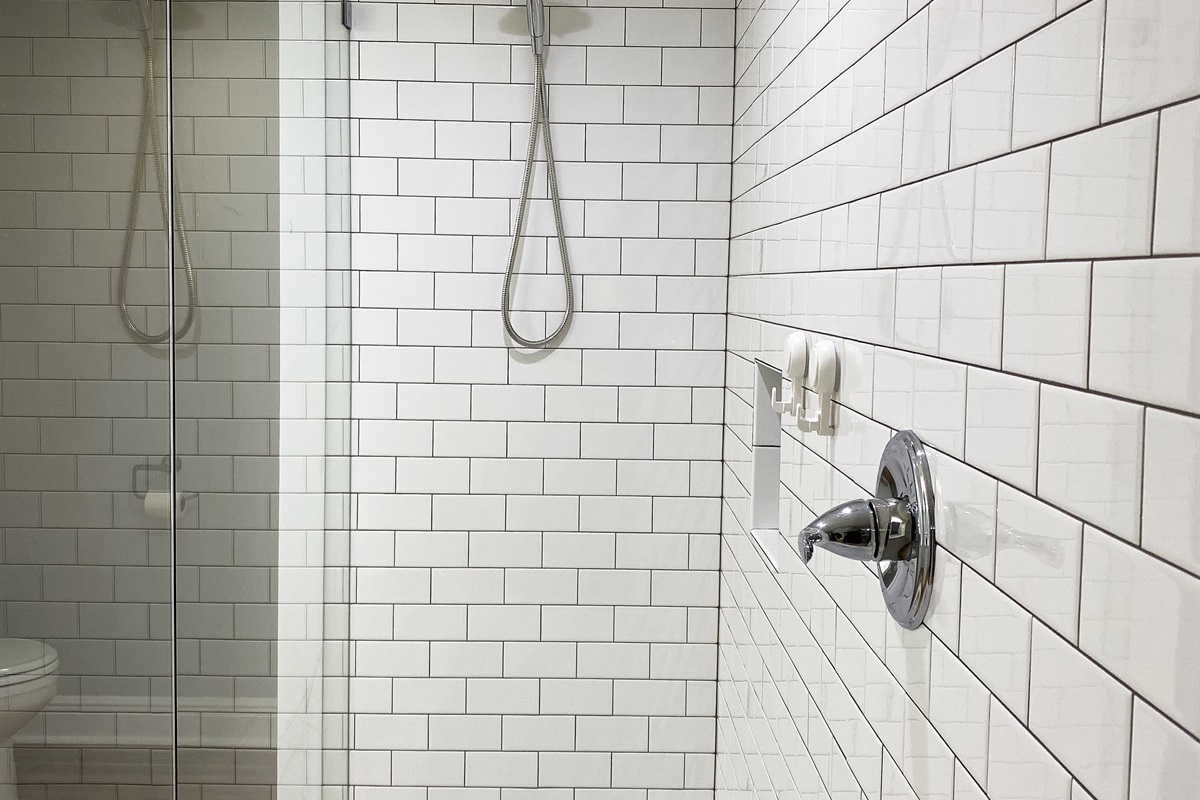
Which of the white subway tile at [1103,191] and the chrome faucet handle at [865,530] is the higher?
the white subway tile at [1103,191]

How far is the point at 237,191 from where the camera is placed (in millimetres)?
1643

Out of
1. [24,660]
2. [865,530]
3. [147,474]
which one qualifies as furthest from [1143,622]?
[147,474]

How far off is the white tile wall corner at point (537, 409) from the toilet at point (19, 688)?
1.32 m

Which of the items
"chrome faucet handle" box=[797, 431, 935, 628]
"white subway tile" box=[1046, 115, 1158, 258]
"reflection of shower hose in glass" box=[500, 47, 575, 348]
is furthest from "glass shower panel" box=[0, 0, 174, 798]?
"reflection of shower hose in glass" box=[500, 47, 575, 348]

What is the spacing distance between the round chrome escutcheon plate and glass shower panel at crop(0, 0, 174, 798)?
0.90 m

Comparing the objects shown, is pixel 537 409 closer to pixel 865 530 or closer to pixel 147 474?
pixel 147 474

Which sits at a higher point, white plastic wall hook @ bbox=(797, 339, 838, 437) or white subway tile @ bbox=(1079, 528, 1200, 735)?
white plastic wall hook @ bbox=(797, 339, 838, 437)

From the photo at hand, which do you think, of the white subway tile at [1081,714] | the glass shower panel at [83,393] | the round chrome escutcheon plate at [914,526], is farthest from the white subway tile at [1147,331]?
the glass shower panel at [83,393]

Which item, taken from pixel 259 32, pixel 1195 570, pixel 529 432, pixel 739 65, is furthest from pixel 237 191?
pixel 1195 570

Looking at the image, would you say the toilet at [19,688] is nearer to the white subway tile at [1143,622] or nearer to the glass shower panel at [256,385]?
the glass shower panel at [256,385]

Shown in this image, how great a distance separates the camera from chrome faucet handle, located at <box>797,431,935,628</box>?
37.4 inches

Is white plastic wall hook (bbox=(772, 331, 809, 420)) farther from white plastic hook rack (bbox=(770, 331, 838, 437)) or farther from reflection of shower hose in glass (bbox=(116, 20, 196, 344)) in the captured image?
reflection of shower hose in glass (bbox=(116, 20, 196, 344))

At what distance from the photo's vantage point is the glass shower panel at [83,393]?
40.6 inches

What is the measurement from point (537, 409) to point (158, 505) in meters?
1.15
